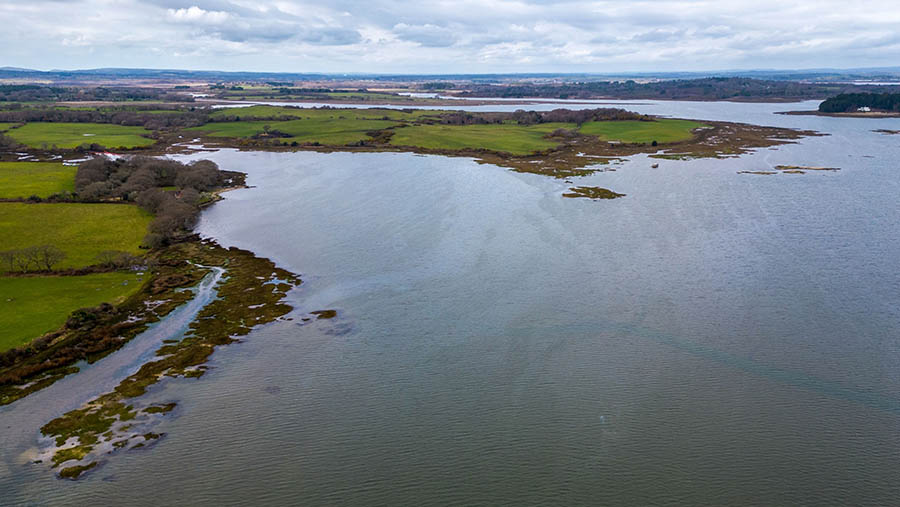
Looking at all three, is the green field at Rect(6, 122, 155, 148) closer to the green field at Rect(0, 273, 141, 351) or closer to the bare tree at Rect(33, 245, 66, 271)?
the bare tree at Rect(33, 245, 66, 271)

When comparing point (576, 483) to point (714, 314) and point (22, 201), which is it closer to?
point (714, 314)

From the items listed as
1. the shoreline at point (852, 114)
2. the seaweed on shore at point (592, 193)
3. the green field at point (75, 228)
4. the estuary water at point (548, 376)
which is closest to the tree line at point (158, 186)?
the green field at point (75, 228)

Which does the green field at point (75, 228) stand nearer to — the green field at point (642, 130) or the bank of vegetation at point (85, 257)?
the bank of vegetation at point (85, 257)

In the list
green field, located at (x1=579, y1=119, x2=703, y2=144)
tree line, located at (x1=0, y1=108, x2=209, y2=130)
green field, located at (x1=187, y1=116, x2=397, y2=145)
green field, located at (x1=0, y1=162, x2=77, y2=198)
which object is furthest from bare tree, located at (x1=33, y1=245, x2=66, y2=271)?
tree line, located at (x1=0, y1=108, x2=209, y2=130)

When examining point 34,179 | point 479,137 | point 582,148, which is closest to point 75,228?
point 34,179

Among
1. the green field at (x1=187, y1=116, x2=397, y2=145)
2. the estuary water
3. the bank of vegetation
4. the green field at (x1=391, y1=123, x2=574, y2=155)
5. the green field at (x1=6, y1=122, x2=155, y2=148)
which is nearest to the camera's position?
the estuary water

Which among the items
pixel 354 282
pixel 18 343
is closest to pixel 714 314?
pixel 354 282
